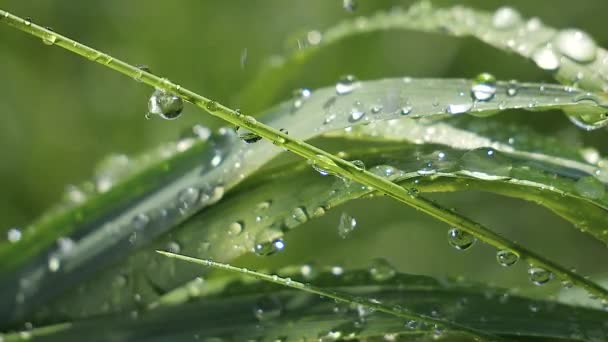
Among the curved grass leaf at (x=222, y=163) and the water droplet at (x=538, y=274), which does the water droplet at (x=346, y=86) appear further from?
the water droplet at (x=538, y=274)

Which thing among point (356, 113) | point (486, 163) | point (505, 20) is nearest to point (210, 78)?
point (505, 20)

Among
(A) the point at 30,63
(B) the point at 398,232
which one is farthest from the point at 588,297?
(A) the point at 30,63

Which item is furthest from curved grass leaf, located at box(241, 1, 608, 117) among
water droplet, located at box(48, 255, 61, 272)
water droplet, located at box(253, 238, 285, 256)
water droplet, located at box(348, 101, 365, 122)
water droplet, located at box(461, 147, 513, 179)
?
water droplet, located at box(48, 255, 61, 272)

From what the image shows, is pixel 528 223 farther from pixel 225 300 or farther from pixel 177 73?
pixel 225 300

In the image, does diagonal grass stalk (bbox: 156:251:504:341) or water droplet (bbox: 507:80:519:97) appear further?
water droplet (bbox: 507:80:519:97)

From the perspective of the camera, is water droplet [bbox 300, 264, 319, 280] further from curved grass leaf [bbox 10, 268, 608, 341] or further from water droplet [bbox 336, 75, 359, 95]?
water droplet [bbox 336, 75, 359, 95]

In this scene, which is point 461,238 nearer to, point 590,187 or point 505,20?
point 590,187
